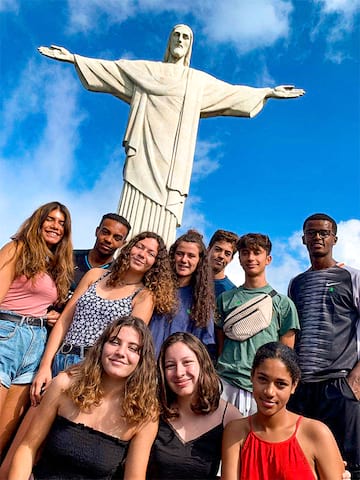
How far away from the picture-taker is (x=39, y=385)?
8.23 feet

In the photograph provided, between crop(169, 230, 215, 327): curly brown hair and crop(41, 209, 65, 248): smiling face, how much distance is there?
811 millimetres

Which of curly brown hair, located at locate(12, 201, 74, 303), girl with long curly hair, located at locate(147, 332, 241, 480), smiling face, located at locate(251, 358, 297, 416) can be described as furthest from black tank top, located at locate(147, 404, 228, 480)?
curly brown hair, located at locate(12, 201, 74, 303)

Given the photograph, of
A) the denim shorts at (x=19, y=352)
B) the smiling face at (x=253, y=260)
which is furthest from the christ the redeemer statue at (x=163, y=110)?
the denim shorts at (x=19, y=352)

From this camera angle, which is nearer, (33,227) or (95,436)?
(95,436)

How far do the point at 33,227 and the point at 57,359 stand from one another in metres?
0.89

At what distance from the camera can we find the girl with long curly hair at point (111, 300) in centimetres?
266

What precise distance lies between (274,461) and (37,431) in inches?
45.4

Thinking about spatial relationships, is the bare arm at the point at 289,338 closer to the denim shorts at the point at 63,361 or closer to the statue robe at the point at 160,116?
the denim shorts at the point at 63,361

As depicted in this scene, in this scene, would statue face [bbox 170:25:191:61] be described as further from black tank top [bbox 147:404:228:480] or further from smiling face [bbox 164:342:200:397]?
black tank top [bbox 147:404:228:480]

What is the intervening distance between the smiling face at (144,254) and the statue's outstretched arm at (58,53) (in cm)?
411

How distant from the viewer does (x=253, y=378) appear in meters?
2.37

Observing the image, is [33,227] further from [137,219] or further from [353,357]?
[137,219]

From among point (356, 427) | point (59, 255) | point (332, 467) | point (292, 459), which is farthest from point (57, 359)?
point (356, 427)

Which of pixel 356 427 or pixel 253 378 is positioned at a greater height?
pixel 253 378
